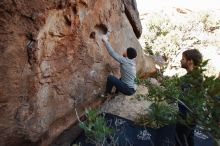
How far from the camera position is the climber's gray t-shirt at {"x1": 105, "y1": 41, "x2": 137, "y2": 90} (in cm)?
671

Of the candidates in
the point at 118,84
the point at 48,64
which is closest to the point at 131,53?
the point at 118,84

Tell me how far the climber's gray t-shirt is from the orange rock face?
0.19 metres

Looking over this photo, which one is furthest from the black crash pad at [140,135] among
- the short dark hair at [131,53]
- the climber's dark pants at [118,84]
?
the short dark hair at [131,53]

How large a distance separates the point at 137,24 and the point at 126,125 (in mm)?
3108

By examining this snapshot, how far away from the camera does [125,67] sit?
22.3 feet

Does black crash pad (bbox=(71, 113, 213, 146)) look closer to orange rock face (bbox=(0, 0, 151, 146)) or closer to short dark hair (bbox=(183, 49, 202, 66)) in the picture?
orange rock face (bbox=(0, 0, 151, 146))

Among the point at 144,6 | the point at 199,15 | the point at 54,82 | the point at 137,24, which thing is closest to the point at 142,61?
the point at 137,24

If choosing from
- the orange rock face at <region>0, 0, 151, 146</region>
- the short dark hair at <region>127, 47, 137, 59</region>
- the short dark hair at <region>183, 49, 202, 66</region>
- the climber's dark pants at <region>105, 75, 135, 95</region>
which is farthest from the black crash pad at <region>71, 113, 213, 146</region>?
the short dark hair at <region>183, 49, 202, 66</region>

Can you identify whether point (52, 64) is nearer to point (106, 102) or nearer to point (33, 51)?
point (33, 51)

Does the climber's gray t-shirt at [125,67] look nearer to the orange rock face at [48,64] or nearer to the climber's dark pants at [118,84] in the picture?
the climber's dark pants at [118,84]

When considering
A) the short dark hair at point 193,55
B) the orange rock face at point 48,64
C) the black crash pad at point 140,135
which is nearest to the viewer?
the short dark hair at point 193,55

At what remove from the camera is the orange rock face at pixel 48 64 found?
4.84 meters

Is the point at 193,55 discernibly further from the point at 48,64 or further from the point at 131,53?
the point at 131,53

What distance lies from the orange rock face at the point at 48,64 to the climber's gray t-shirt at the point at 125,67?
0.19m
